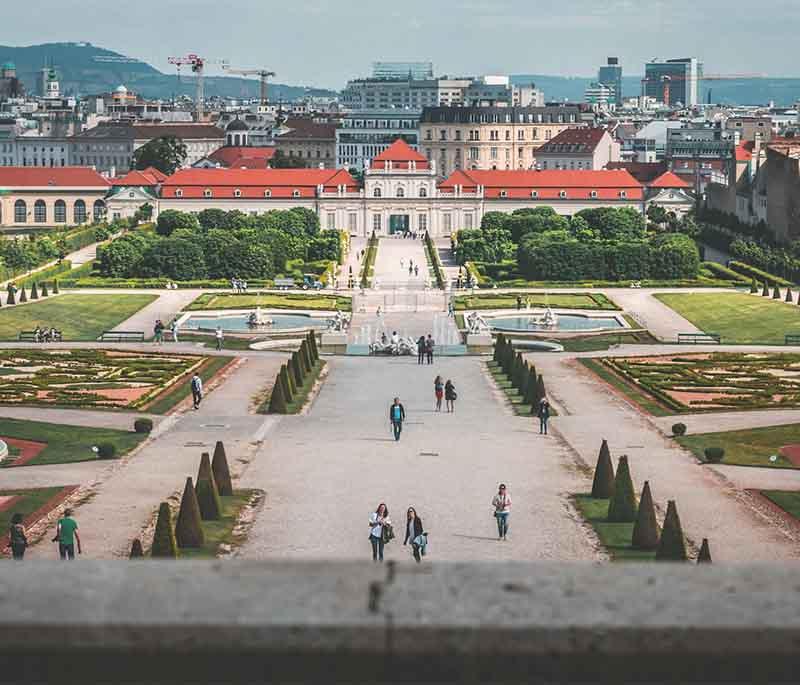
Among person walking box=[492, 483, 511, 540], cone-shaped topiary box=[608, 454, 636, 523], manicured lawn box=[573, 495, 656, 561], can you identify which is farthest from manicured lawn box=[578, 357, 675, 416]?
person walking box=[492, 483, 511, 540]

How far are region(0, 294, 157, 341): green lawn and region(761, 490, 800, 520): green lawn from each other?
4616 centimetres

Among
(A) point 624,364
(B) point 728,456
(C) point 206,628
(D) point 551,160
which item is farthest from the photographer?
(D) point 551,160

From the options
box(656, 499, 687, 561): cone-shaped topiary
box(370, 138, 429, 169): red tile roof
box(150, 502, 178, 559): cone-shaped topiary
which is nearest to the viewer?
box(656, 499, 687, 561): cone-shaped topiary

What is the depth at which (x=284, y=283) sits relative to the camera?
339 feet

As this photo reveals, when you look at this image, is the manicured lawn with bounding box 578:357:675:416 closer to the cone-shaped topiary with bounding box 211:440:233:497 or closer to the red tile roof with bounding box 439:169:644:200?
the cone-shaped topiary with bounding box 211:440:233:497

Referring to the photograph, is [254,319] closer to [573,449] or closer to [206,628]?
[573,449]

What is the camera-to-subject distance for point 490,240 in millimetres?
119188

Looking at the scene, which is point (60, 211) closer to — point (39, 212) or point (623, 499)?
point (39, 212)

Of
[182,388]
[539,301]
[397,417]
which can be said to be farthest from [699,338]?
[397,417]

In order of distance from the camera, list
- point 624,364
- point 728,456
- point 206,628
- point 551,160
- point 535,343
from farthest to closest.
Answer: point 551,160 < point 535,343 < point 624,364 < point 728,456 < point 206,628

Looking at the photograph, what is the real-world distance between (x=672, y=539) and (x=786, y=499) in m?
8.94

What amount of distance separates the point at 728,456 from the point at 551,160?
499ft

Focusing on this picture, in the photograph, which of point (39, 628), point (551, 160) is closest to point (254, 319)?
point (39, 628)

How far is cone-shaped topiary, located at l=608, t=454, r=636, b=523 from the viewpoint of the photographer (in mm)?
32906
